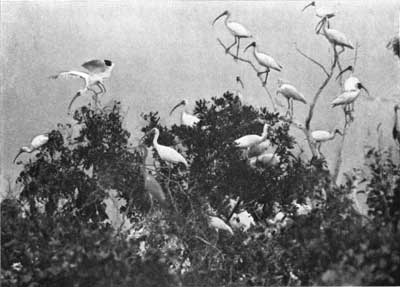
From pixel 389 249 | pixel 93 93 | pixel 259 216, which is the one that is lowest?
pixel 389 249

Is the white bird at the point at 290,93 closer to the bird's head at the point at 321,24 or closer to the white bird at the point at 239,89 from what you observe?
the white bird at the point at 239,89

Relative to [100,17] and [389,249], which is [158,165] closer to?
[100,17]

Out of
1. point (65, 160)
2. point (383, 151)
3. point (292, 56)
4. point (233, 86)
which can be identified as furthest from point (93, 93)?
point (383, 151)

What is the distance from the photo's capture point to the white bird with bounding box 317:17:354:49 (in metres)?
6.98

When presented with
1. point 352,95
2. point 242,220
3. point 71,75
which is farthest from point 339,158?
point 71,75

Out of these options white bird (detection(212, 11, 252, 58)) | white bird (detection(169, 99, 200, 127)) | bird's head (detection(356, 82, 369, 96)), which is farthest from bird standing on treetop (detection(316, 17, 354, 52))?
white bird (detection(169, 99, 200, 127))

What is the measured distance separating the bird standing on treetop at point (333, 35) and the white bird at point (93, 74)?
1.59m

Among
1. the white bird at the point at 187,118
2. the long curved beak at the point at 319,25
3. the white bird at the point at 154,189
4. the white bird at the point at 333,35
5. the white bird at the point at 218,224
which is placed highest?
the long curved beak at the point at 319,25

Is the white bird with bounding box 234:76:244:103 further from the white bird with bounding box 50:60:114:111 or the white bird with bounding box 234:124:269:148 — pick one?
the white bird with bounding box 50:60:114:111

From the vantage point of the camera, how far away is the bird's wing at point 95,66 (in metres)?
7.04

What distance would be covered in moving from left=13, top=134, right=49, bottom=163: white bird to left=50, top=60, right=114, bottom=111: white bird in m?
0.30

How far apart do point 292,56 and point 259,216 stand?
3.99 feet

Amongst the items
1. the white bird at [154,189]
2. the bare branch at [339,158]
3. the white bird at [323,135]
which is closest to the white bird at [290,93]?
the white bird at [323,135]

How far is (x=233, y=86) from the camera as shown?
7.06m
